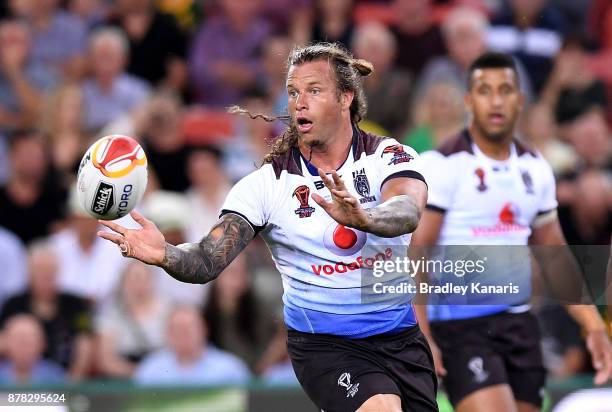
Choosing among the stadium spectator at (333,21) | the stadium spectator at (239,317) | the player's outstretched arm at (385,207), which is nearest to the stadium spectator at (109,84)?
the stadium spectator at (333,21)

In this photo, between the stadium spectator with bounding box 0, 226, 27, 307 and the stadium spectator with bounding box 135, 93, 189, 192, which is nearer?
the stadium spectator with bounding box 0, 226, 27, 307

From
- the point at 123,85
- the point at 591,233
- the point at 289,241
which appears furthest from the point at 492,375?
the point at 123,85

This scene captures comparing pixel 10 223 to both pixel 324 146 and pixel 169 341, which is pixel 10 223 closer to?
pixel 169 341

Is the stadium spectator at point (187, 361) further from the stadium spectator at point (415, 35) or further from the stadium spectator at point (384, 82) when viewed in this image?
the stadium spectator at point (415, 35)

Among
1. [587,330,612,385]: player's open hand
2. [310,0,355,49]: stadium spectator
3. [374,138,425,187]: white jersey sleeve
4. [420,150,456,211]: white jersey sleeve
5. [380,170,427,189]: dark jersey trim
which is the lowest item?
[587,330,612,385]: player's open hand

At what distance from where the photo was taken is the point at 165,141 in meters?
11.1

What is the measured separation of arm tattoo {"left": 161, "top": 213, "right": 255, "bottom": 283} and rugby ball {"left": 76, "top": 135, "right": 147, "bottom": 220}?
42 cm

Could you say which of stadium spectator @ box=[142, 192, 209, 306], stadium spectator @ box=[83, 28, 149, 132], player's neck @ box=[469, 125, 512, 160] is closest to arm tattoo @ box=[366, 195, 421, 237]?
player's neck @ box=[469, 125, 512, 160]

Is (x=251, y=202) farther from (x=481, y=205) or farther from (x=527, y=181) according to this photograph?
(x=527, y=181)

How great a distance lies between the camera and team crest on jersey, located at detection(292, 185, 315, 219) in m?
6.21

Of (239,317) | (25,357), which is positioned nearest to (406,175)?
(239,317)

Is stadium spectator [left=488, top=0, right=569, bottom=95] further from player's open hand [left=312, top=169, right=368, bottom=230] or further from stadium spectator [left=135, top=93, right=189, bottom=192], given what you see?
player's open hand [left=312, top=169, right=368, bottom=230]

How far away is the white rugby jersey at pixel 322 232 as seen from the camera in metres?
6.23

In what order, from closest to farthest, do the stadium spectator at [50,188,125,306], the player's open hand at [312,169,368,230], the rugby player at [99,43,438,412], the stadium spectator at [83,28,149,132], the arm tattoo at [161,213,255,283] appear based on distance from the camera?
1. the player's open hand at [312,169,368,230]
2. the arm tattoo at [161,213,255,283]
3. the rugby player at [99,43,438,412]
4. the stadium spectator at [50,188,125,306]
5. the stadium spectator at [83,28,149,132]
